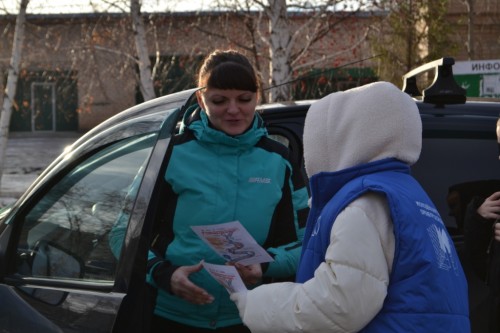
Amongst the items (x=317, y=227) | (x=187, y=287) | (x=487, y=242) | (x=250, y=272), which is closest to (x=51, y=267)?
(x=187, y=287)

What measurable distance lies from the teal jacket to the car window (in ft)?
0.51

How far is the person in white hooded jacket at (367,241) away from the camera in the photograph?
1.68m

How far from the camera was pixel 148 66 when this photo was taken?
12.1 m

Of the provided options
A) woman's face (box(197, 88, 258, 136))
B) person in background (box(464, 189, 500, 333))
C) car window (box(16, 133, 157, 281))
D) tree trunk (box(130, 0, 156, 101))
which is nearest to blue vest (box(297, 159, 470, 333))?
woman's face (box(197, 88, 258, 136))

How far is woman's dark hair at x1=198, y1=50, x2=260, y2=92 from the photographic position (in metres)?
2.54

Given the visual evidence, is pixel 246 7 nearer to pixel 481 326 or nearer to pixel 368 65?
pixel 368 65

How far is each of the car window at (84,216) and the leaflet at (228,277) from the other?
431 mm

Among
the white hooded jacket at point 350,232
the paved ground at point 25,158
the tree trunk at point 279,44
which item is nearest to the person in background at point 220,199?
the white hooded jacket at point 350,232

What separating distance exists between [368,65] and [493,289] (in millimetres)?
13572

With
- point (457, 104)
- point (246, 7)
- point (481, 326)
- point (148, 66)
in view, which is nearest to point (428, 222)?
point (481, 326)

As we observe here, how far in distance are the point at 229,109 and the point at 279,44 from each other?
730 centimetres

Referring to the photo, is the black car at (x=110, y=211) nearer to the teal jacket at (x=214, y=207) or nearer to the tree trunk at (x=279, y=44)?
the teal jacket at (x=214, y=207)

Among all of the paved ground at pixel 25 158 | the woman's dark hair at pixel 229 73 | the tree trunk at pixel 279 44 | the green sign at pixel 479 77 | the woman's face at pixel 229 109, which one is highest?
the tree trunk at pixel 279 44

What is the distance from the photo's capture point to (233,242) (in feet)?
7.35
